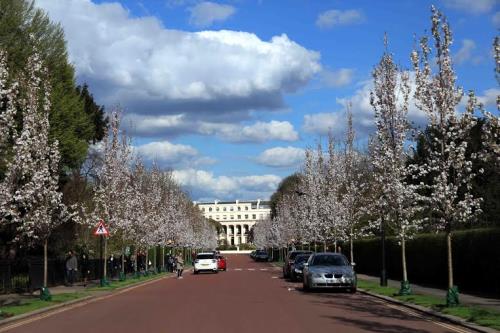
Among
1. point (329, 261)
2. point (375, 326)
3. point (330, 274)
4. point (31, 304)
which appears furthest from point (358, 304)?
point (31, 304)

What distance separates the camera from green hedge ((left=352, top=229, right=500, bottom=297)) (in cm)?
Result: 2433

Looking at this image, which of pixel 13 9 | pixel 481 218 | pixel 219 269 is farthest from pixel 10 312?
pixel 219 269

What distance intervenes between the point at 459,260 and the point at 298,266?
12.7 metres

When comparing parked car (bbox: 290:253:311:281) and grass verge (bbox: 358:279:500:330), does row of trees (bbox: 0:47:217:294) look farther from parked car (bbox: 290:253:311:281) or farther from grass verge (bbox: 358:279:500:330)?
grass verge (bbox: 358:279:500:330)

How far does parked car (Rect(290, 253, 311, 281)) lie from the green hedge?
473 cm

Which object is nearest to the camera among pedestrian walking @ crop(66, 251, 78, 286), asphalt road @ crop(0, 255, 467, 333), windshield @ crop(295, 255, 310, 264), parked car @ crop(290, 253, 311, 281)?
asphalt road @ crop(0, 255, 467, 333)

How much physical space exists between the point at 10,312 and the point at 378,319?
33.8 feet

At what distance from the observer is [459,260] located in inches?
1073

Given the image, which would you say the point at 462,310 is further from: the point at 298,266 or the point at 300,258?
the point at 300,258

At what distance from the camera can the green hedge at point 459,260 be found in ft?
79.8

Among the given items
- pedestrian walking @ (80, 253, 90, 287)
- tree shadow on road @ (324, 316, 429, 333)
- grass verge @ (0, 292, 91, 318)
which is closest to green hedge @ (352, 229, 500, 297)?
tree shadow on road @ (324, 316, 429, 333)

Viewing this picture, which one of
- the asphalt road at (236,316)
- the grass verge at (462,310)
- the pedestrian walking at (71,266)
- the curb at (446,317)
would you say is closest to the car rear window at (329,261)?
the asphalt road at (236,316)

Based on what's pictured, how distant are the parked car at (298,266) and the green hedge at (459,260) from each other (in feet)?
15.5

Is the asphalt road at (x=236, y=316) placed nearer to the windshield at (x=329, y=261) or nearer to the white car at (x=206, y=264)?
the windshield at (x=329, y=261)
